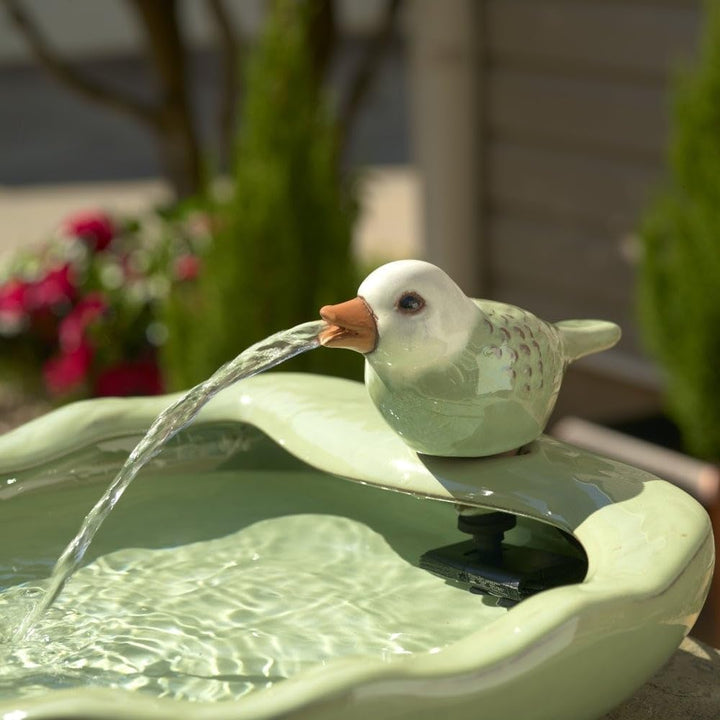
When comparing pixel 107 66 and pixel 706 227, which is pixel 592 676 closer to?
pixel 706 227

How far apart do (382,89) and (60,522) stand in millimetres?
10973

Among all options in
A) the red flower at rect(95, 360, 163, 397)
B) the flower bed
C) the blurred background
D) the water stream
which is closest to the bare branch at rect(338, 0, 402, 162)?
the blurred background

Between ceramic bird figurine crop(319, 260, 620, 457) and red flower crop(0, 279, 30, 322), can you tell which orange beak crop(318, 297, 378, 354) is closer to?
ceramic bird figurine crop(319, 260, 620, 457)

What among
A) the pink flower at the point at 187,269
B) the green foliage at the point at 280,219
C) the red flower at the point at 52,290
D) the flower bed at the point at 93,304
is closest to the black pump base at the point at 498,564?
the green foliage at the point at 280,219

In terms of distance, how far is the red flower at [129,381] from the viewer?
14.2 feet

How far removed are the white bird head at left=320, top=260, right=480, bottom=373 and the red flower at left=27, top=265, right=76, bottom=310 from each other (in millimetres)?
3070

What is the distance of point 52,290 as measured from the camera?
14.9 feet

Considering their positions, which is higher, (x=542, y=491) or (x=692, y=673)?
(x=542, y=491)

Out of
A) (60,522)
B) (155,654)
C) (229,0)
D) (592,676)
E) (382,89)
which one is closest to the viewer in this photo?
(592,676)

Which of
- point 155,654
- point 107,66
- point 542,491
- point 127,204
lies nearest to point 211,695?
point 155,654

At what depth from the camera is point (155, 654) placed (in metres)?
1.55

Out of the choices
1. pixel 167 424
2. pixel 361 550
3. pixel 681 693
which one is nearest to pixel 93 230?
pixel 167 424

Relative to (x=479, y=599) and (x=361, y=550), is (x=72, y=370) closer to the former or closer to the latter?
(x=361, y=550)

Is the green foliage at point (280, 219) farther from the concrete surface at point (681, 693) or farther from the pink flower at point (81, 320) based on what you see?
the concrete surface at point (681, 693)
